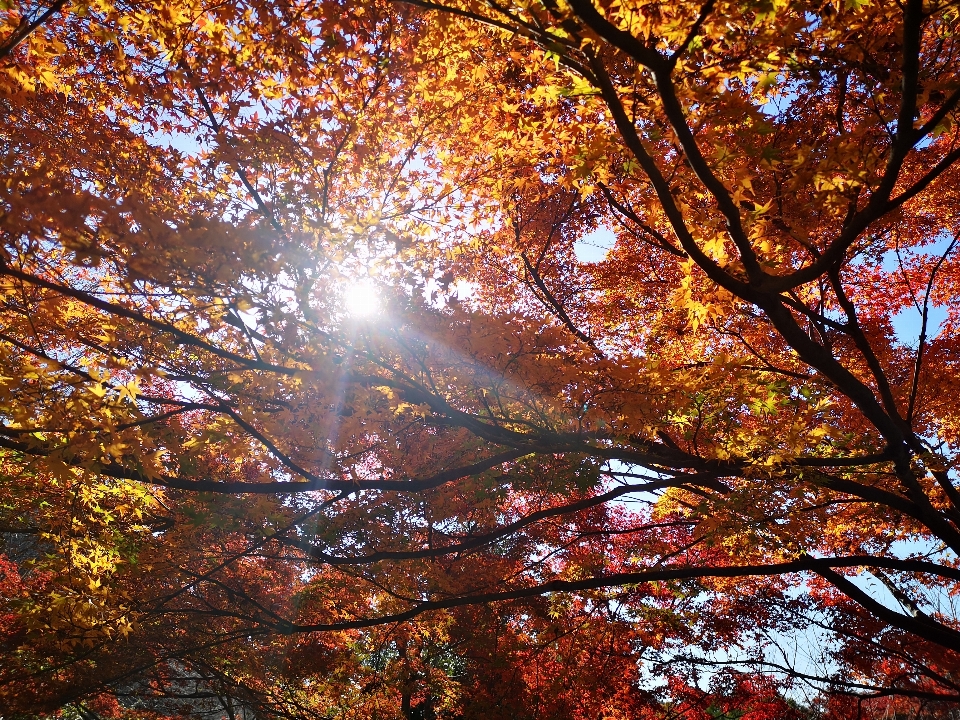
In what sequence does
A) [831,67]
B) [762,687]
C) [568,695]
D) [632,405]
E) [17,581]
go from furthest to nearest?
[17,581] < [568,695] < [762,687] < [831,67] < [632,405]

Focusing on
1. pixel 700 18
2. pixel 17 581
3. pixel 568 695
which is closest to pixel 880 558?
pixel 568 695

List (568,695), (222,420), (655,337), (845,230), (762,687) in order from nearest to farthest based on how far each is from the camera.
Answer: (845,230), (222,420), (655,337), (762,687), (568,695)

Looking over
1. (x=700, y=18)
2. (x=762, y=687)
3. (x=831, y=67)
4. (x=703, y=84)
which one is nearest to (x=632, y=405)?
(x=703, y=84)

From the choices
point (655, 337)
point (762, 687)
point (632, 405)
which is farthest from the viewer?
point (762, 687)

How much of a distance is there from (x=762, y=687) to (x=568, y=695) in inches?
113

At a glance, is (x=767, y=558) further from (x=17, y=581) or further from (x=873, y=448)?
(x=17, y=581)

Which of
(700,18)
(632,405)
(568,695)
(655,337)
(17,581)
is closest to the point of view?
(700,18)

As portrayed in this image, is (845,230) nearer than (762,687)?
Yes

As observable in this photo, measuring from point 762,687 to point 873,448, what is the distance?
4728 millimetres

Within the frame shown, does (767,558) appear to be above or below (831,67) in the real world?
below

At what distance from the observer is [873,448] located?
218 inches

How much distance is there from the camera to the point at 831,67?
16.3ft

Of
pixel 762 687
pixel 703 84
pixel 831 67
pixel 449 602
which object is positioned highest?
pixel 831 67

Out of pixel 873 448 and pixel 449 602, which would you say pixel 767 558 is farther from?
pixel 449 602
